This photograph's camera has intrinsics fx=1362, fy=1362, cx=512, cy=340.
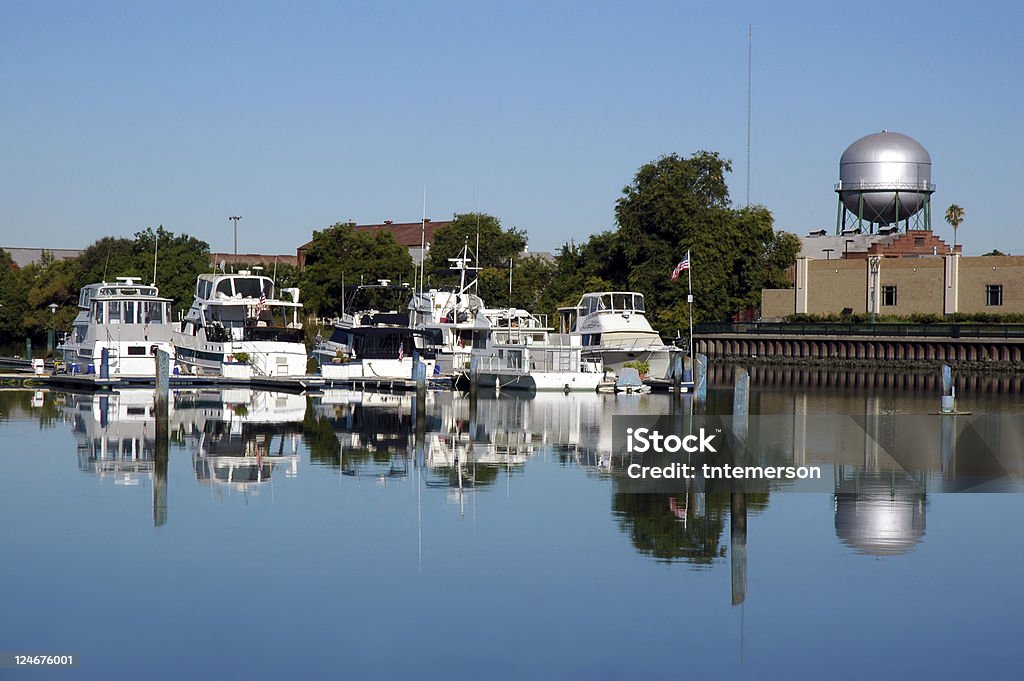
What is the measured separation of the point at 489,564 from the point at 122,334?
44.1 meters

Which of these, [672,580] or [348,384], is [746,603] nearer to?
[672,580]

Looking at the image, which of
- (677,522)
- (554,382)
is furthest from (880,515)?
(554,382)

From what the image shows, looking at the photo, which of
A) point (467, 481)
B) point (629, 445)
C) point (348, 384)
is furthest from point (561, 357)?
point (467, 481)

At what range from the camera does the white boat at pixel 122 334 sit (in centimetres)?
6306

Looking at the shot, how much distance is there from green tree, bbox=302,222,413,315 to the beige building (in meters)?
32.5

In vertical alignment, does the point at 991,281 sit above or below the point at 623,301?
above

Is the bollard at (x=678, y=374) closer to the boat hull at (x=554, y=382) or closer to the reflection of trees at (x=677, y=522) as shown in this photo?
the boat hull at (x=554, y=382)

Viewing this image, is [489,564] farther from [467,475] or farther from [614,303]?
[614,303]

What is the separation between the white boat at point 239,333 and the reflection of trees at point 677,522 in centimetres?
3435

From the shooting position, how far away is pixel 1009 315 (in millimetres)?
88750

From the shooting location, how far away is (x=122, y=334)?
64500 millimetres

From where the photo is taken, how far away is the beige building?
302 feet

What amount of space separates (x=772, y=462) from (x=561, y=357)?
2575cm

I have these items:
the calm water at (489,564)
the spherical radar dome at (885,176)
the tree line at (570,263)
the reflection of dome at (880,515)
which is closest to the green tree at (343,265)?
the tree line at (570,263)
